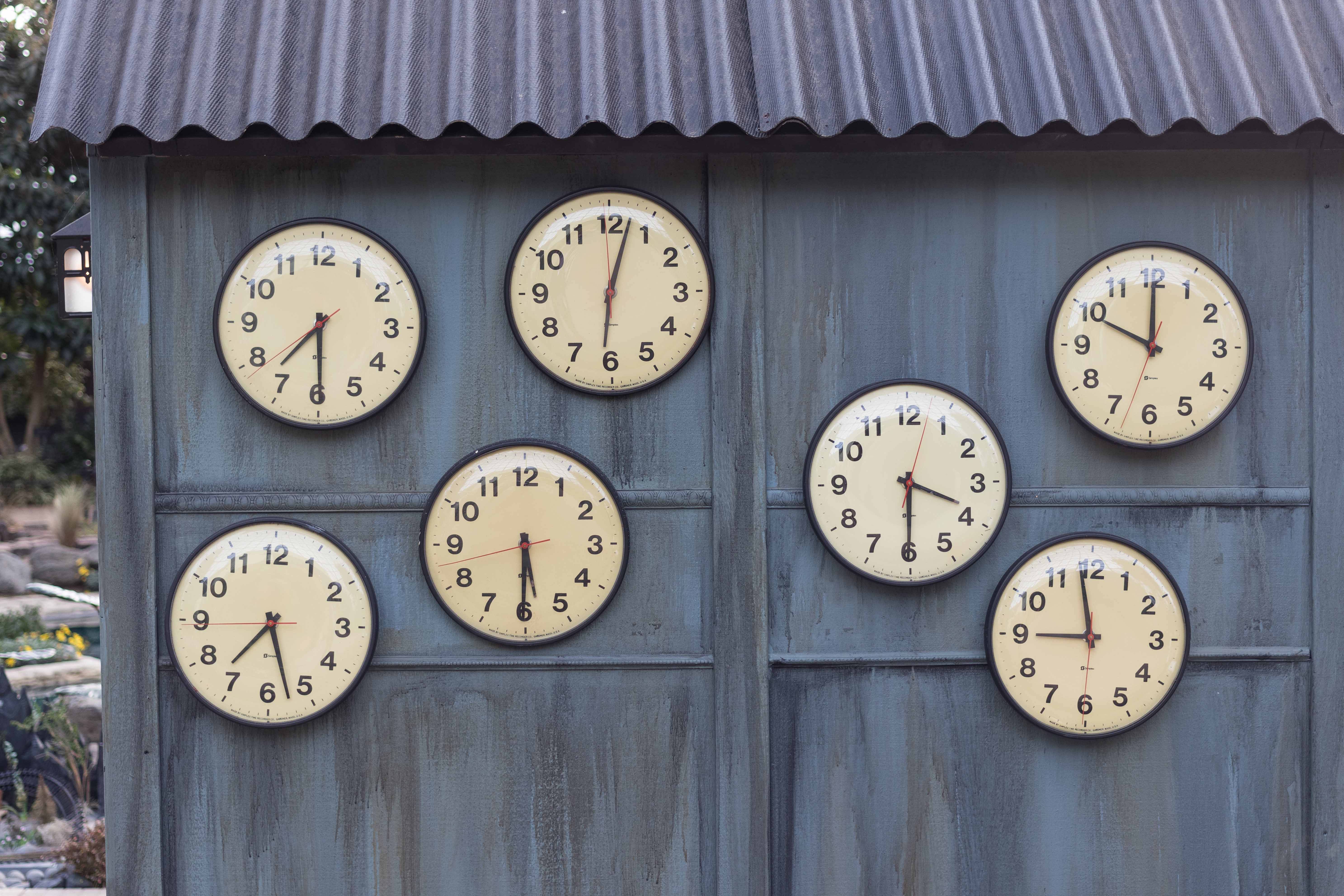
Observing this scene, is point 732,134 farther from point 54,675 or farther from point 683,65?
A: point 54,675

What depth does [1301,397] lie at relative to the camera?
9.67 ft

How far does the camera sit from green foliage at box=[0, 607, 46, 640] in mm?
8555

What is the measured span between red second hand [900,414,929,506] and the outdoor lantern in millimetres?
3120

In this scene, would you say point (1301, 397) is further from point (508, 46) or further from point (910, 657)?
point (508, 46)

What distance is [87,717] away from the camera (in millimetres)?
5883

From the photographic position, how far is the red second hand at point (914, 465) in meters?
2.84

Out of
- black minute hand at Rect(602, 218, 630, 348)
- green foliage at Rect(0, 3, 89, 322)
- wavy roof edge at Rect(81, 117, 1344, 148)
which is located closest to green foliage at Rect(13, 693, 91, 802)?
wavy roof edge at Rect(81, 117, 1344, 148)

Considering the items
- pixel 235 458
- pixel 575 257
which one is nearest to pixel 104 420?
pixel 235 458

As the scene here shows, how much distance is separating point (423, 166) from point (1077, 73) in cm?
200

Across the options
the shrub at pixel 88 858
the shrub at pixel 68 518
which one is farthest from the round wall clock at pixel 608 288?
the shrub at pixel 68 518

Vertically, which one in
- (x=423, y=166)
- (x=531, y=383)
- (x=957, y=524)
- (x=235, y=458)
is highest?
(x=423, y=166)

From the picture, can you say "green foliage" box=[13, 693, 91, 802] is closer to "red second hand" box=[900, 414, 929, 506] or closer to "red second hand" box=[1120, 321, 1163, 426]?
"red second hand" box=[900, 414, 929, 506]

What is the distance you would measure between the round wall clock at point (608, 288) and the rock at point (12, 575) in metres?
10.5

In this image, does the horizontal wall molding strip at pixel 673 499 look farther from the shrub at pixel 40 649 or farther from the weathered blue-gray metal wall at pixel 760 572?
the shrub at pixel 40 649
